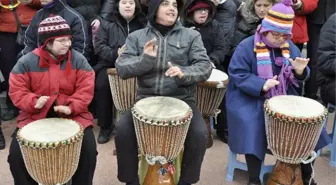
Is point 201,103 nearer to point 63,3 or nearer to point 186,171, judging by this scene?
point 186,171

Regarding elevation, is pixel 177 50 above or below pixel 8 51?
above

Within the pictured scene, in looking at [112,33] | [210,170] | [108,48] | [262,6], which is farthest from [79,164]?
[262,6]

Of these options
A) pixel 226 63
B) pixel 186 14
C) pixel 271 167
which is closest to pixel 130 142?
pixel 271 167

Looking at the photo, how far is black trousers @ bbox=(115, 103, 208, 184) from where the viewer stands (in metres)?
2.94

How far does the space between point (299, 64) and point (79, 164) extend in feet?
5.44

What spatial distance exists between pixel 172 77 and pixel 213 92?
757 mm

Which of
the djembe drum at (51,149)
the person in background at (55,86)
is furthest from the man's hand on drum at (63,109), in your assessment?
the djembe drum at (51,149)

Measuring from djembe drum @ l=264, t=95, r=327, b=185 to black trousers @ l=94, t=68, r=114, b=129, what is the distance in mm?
1608

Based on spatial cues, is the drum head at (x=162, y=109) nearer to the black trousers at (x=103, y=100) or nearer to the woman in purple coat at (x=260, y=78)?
the woman in purple coat at (x=260, y=78)

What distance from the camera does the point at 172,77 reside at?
3.05m

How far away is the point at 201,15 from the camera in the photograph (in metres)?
4.03

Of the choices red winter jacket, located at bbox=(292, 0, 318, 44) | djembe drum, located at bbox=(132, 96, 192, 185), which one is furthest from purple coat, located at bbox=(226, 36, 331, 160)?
red winter jacket, located at bbox=(292, 0, 318, 44)

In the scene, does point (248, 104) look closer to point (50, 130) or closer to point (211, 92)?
point (211, 92)

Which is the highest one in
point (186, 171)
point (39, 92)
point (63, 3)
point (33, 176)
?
point (63, 3)
